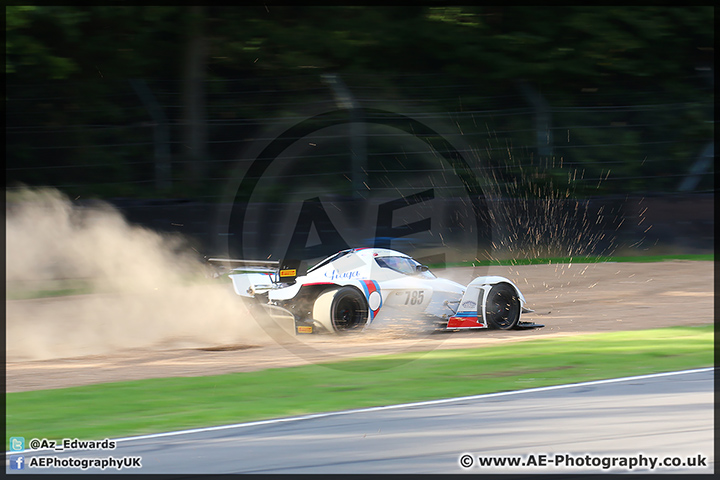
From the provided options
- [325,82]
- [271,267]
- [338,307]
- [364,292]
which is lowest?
[338,307]

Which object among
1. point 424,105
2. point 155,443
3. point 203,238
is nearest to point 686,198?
point 424,105

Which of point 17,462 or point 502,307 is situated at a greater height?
point 502,307

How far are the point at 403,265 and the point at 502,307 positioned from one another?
1.20 m

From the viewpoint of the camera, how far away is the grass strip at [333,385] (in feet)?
17.3

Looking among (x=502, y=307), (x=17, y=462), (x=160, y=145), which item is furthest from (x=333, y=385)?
(x=160, y=145)

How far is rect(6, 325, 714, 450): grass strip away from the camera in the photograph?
5.26 metres

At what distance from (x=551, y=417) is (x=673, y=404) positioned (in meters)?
0.92

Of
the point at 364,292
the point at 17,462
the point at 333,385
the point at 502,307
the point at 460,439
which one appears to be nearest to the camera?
the point at 17,462

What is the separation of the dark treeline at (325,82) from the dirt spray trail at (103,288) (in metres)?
1.78

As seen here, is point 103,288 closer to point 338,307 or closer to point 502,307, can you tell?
point 338,307

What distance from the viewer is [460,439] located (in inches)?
178

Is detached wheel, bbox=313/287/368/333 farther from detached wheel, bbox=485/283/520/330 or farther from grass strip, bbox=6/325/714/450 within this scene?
→ detached wheel, bbox=485/283/520/330

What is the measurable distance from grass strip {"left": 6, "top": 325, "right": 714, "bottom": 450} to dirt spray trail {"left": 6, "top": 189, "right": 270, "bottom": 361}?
1866 mm

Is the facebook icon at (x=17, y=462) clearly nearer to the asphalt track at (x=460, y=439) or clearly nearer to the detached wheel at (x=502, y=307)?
the asphalt track at (x=460, y=439)
